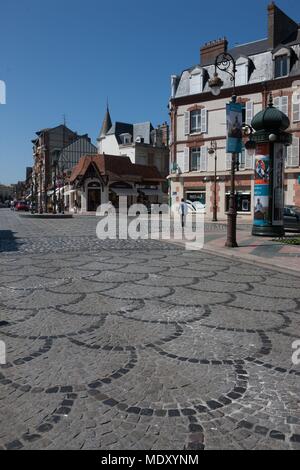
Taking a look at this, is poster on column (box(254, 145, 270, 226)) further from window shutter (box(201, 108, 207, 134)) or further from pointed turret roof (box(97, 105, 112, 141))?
pointed turret roof (box(97, 105, 112, 141))

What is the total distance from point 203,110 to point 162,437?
3349 cm

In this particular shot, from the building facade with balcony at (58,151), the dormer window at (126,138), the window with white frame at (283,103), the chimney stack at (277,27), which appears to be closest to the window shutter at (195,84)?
the chimney stack at (277,27)

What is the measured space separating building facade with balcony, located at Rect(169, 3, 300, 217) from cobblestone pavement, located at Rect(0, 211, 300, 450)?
80.9ft

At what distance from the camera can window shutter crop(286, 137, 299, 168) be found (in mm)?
28734

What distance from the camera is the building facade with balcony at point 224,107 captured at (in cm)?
2897

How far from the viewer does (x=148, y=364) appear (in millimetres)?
3807

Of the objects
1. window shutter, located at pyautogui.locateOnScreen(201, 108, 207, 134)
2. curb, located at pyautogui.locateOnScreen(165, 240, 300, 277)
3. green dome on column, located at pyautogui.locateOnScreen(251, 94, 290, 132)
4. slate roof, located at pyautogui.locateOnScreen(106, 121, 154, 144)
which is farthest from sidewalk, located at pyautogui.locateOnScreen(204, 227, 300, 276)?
slate roof, located at pyautogui.locateOnScreen(106, 121, 154, 144)

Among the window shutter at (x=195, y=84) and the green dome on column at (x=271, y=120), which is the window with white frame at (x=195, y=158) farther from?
the green dome on column at (x=271, y=120)

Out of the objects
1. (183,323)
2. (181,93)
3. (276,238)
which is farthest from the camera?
(181,93)

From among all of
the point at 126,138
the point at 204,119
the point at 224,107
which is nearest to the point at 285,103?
the point at 224,107

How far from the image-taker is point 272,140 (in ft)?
46.0
